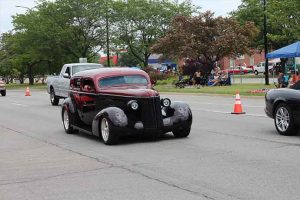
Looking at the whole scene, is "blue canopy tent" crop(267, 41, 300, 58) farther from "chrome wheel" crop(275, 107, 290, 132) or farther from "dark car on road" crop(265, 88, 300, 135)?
"chrome wheel" crop(275, 107, 290, 132)

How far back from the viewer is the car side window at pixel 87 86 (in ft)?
40.6

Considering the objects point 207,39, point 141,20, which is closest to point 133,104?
point 207,39

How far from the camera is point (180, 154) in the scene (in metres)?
9.64

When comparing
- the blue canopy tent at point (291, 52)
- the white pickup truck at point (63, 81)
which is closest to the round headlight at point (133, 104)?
the white pickup truck at point (63, 81)

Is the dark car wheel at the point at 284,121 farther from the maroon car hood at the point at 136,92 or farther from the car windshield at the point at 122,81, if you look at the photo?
the car windshield at the point at 122,81

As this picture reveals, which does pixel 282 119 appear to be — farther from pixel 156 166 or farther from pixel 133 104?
pixel 156 166

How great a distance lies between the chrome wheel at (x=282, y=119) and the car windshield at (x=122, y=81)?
3079 millimetres

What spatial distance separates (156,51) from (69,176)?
3977cm

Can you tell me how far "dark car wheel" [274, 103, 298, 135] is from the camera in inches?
456

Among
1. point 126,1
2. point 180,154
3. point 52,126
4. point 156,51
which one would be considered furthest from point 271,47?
point 180,154

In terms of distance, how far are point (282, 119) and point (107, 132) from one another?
3.87 m

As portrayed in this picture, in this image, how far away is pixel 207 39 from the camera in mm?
44156

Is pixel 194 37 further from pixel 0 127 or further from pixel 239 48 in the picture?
pixel 0 127

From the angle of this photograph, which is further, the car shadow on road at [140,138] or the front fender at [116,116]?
the car shadow on road at [140,138]
